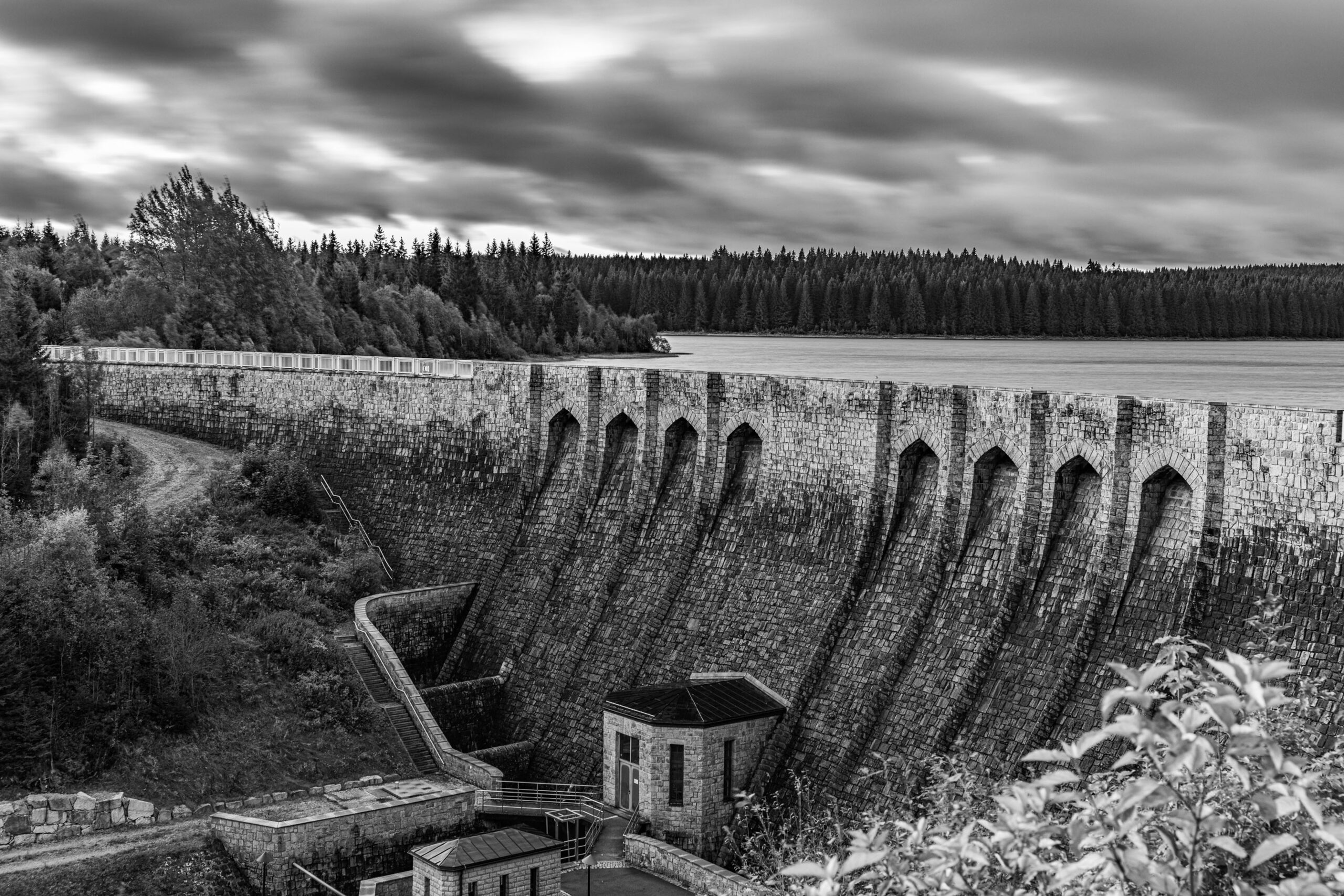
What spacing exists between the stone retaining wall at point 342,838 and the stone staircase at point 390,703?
9.13 feet

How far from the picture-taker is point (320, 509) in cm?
4425

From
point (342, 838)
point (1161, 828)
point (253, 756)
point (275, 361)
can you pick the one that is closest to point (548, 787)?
point (342, 838)

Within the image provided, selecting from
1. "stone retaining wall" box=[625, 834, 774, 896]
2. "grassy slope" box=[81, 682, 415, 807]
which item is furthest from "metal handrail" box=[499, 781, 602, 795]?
"stone retaining wall" box=[625, 834, 774, 896]

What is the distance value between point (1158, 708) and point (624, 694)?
74.6 feet

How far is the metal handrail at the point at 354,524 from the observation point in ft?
140

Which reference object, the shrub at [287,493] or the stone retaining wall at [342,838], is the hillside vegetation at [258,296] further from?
the stone retaining wall at [342,838]

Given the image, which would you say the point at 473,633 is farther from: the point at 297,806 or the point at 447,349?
the point at 447,349

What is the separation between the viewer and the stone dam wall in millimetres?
24688

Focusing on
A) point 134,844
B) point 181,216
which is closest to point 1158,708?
point 134,844

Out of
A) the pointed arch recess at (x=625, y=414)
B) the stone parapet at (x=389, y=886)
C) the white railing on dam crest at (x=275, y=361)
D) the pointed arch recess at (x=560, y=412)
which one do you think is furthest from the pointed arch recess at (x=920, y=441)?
the white railing on dam crest at (x=275, y=361)

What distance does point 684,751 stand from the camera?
92.2ft

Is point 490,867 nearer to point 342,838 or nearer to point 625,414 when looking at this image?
point 342,838

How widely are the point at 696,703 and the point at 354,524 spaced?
63.0 ft

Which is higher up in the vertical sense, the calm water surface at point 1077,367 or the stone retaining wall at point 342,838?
the calm water surface at point 1077,367
